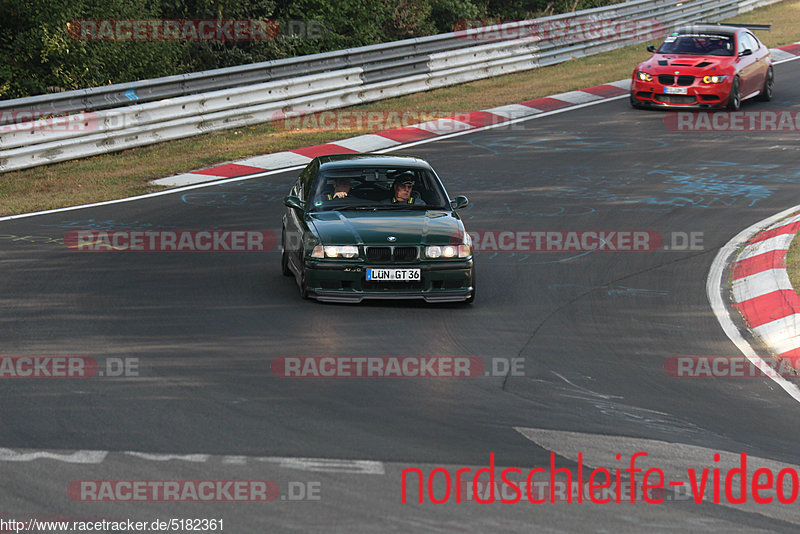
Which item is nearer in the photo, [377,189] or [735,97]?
[377,189]

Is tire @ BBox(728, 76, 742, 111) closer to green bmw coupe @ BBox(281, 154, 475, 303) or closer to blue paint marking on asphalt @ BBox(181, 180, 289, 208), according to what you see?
blue paint marking on asphalt @ BBox(181, 180, 289, 208)

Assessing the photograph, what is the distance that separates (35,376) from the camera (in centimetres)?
814

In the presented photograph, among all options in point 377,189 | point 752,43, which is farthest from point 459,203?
point 752,43

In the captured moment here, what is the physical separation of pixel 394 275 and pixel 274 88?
11598 mm

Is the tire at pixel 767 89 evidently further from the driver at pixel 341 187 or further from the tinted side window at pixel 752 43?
the driver at pixel 341 187

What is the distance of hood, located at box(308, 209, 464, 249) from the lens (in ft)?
35.1

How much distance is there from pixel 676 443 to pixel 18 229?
960 centimetres

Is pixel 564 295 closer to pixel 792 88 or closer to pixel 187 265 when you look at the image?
pixel 187 265

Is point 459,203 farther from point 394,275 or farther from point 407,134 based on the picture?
point 407,134

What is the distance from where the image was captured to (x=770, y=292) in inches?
432

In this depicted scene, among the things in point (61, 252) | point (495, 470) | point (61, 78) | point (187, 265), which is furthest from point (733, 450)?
point (61, 78)

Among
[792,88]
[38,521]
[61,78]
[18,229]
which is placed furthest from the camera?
[792,88]

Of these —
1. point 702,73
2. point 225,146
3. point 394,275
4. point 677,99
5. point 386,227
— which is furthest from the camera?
point 677,99

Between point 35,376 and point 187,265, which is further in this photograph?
point 187,265
